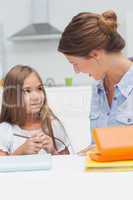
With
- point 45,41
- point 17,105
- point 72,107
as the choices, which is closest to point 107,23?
point 17,105

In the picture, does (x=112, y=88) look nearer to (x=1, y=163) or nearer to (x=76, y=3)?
(x=1, y=163)

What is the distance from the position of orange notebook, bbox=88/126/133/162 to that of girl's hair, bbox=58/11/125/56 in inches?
27.6

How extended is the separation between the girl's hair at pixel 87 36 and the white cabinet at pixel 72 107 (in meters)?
1.78

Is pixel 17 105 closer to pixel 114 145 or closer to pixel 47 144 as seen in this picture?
pixel 47 144

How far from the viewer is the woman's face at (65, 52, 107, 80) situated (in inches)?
57.1

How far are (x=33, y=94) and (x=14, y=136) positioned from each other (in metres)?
0.22

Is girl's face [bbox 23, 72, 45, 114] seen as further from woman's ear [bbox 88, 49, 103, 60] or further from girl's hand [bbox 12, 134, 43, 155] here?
woman's ear [bbox 88, 49, 103, 60]

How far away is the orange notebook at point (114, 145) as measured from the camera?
2.36ft

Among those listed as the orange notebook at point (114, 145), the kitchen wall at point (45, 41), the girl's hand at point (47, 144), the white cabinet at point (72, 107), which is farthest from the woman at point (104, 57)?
the kitchen wall at point (45, 41)

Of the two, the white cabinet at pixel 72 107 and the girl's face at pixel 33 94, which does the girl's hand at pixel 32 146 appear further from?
the white cabinet at pixel 72 107

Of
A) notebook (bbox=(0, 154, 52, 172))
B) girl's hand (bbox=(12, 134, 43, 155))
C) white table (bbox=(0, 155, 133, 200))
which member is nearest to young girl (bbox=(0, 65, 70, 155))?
girl's hand (bbox=(12, 134, 43, 155))

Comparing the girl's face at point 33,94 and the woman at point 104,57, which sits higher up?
the woman at point 104,57

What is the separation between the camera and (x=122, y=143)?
723mm

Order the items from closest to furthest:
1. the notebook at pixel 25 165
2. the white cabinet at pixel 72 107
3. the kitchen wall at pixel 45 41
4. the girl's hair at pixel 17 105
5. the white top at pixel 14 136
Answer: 1. the notebook at pixel 25 165
2. the white top at pixel 14 136
3. the girl's hair at pixel 17 105
4. the white cabinet at pixel 72 107
5. the kitchen wall at pixel 45 41
